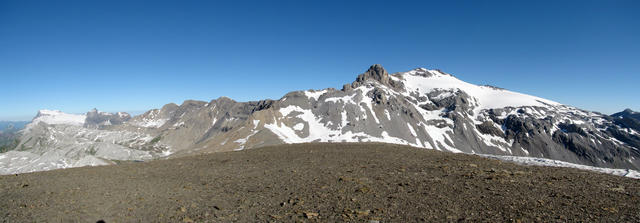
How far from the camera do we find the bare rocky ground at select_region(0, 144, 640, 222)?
8.62m

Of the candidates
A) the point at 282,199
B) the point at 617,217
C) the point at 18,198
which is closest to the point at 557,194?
the point at 617,217

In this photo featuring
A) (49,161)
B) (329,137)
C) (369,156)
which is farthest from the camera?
(329,137)

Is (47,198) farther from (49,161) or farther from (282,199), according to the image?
(49,161)

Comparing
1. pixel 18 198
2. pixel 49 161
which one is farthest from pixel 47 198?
pixel 49 161

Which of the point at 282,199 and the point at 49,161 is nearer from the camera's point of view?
the point at 282,199

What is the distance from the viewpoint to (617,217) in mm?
7660

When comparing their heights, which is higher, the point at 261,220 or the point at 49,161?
the point at 261,220

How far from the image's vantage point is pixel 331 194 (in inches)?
428

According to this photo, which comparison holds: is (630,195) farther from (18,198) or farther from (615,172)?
(18,198)

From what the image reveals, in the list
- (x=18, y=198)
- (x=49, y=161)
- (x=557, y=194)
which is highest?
(x=557, y=194)

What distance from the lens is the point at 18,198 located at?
39.1ft

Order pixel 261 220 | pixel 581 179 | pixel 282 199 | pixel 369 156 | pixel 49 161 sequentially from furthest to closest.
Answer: pixel 49 161
pixel 369 156
pixel 581 179
pixel 282 199
pixel 261 220

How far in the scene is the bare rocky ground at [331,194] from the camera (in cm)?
862

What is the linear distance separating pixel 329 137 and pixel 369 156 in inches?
6175
